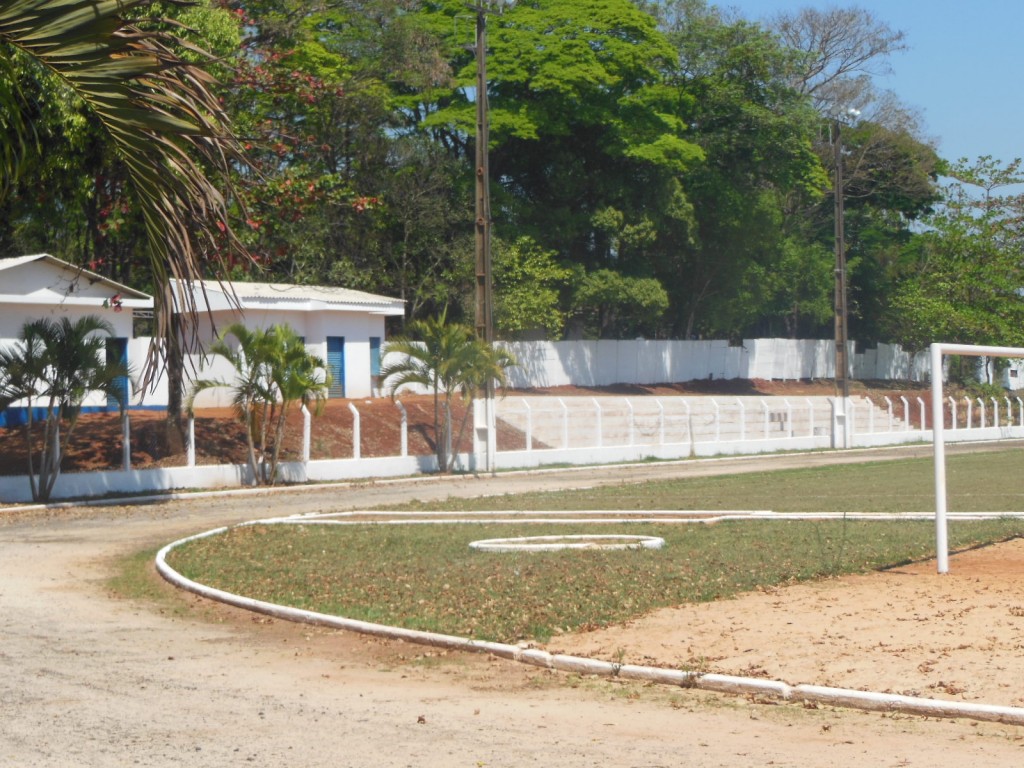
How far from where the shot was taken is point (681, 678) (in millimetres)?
8336

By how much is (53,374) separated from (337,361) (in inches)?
741

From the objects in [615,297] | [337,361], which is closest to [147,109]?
[337,361]

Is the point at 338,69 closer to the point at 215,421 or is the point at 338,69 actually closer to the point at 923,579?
the point at 215,421

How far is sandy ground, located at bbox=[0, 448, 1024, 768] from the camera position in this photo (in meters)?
6.69

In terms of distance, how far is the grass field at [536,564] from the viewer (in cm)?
1101

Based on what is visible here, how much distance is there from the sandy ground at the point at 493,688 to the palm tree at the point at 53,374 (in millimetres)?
11376

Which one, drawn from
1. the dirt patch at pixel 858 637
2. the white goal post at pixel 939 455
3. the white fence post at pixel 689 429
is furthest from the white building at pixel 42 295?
the dirt patch at pixel 858 637

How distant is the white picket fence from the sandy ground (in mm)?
14350

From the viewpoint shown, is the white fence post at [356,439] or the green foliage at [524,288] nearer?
the white fence post at [356,439]

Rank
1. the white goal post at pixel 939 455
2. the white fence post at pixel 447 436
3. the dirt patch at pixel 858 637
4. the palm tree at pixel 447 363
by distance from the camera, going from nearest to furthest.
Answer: the dirt patch at pixel 858 637
the white goal post at pixel 939 455
the palm tree at pixel 447 363
the white fence post at pixel 447 436

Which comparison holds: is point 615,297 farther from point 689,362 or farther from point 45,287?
point 45,287

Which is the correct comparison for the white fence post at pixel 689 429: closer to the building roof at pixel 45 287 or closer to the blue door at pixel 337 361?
the blue door at pixel 337 361

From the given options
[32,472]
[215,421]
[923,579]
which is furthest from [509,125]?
[923,579]

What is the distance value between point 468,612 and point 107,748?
4.47m
